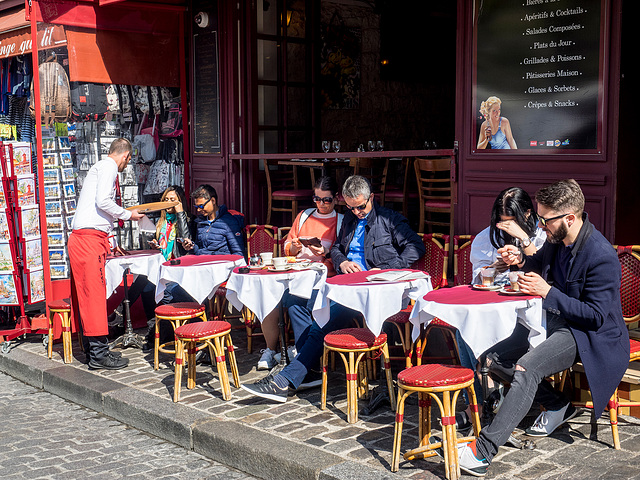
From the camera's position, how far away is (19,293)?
745cm

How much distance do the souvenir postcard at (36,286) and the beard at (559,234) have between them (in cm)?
526

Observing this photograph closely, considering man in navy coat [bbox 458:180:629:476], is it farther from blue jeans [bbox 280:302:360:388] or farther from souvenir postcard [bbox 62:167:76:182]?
souvenir postcard [bbox 62:167:76:182]

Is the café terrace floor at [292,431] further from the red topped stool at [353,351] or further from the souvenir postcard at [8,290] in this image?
the souvenir postcard at [8,290]

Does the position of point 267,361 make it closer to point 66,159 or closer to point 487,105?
point 487,105

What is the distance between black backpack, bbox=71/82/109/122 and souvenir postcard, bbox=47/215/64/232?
3.60 ft

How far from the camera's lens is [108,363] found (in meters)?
6.39

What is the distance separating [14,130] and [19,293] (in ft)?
10.8

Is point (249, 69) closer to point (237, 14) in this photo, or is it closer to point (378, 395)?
point (237, 14)

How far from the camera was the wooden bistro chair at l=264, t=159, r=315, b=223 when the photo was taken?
27.2ft

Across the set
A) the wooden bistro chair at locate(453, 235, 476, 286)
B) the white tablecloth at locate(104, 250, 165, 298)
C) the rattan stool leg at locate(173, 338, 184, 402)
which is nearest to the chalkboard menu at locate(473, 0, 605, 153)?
the wooden bistro chair at locate(453, 235, 476, 286)

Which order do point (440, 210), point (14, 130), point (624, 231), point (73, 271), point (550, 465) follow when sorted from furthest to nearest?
point (14, 130), point (440, 210), point (73, 271), point (624, 231), point (550, 465)

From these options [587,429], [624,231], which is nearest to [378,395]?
[587,429]

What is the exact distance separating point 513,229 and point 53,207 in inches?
189

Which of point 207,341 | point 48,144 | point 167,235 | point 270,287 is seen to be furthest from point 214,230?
point 48,144
